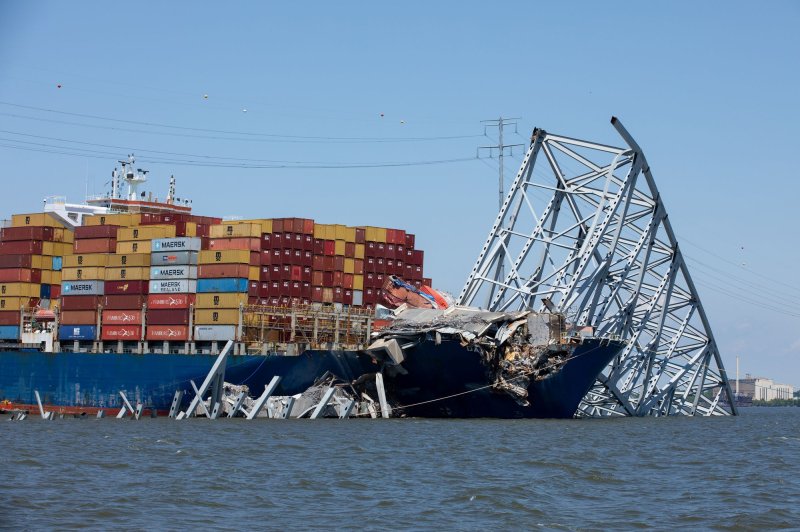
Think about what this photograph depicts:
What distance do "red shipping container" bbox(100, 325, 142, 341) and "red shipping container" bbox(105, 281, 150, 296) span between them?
2.06 metres

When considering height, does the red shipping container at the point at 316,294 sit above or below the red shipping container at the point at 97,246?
below

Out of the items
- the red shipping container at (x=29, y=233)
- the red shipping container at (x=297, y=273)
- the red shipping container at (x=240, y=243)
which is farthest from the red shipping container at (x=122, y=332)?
the red shipping container at (x=297, y=273)

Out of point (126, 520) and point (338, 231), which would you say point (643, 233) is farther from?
point (126, 520)

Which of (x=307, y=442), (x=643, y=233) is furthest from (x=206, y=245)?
(x=307, y=442)

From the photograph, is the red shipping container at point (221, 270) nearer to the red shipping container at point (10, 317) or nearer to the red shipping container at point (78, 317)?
the red shipping container at point (78, 317)

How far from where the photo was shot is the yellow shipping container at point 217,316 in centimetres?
6850

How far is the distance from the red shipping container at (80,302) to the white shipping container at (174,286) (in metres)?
4.37

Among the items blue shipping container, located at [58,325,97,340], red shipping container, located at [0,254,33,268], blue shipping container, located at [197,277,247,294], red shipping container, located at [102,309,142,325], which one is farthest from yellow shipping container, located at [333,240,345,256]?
red shipping container, located at [0,254,33,268]

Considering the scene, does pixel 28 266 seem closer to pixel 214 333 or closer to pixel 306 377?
pixel 214 333

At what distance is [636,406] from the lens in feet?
225

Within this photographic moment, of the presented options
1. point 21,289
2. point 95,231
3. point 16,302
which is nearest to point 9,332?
point 16,302

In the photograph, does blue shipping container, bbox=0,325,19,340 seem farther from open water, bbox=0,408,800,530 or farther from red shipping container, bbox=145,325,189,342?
open water, bbox=0,408,800,530

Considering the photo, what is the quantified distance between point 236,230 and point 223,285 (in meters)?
3.34

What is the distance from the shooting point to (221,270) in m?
69.4
